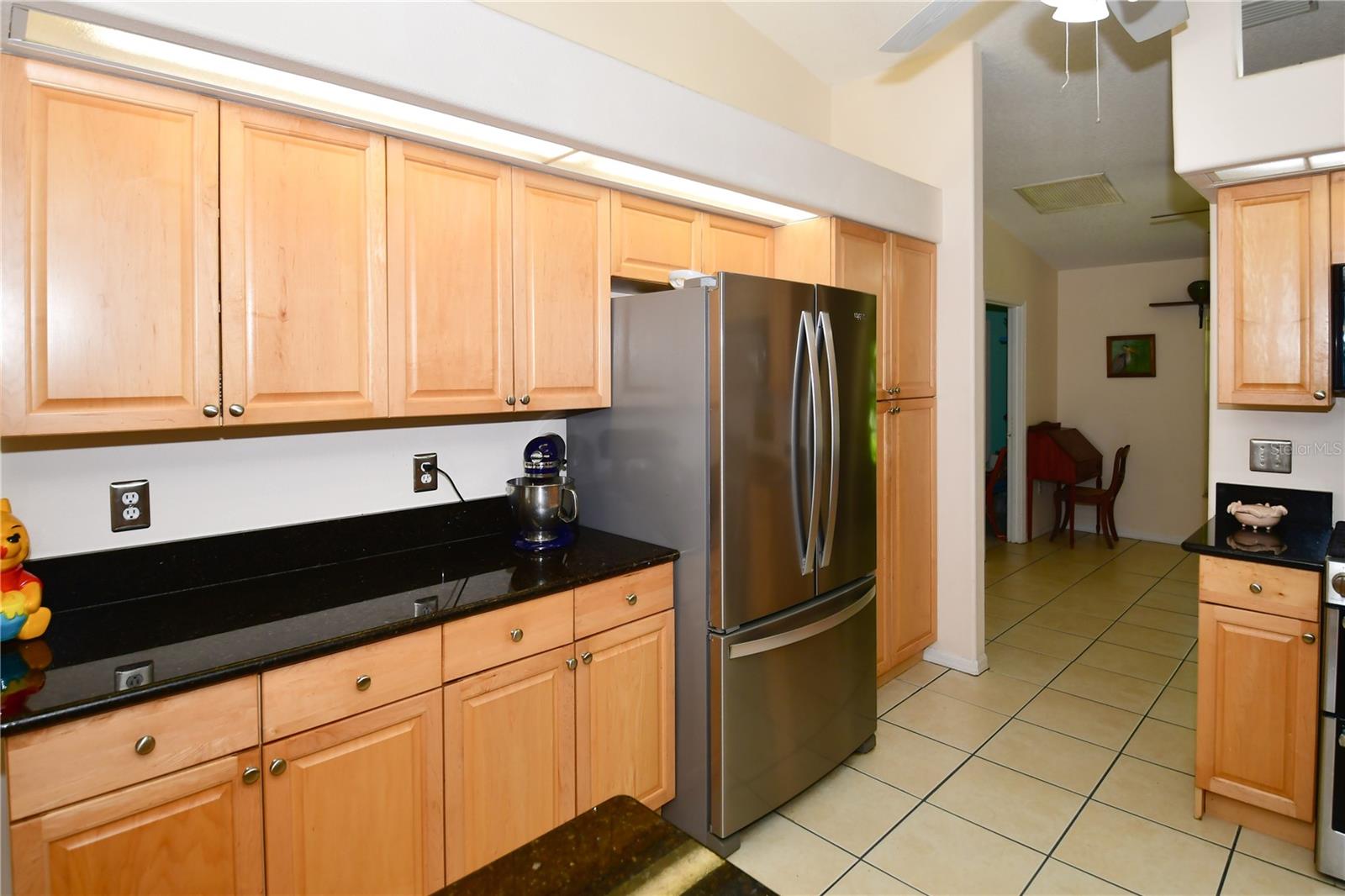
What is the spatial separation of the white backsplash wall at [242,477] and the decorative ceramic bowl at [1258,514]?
2.61 metres

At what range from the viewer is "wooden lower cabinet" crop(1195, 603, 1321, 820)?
2.15 metres

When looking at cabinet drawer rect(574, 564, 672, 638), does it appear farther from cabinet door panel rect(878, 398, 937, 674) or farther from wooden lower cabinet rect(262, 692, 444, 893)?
cabinet door panel rect(878, 398, 937, 674)

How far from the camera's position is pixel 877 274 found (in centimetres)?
321

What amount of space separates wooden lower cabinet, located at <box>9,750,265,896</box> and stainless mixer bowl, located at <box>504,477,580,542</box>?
1003 mm

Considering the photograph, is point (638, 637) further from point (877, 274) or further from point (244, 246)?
point (877, 274)

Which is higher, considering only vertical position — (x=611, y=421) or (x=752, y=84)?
(x=752, y=84)

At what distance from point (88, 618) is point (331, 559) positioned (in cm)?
59

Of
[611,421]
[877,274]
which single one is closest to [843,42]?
[877,274]

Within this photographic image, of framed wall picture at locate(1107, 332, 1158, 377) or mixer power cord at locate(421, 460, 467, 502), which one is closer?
mixer power cord at locate(421, 460, 467, 502)

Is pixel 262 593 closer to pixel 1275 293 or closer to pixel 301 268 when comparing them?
pixel 301 268

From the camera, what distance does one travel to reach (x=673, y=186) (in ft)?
8.06

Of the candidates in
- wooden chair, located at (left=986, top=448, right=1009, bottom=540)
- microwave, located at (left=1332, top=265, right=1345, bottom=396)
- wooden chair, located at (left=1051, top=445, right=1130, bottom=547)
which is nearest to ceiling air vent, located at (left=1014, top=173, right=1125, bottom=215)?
wooden chair, located at (left=986, top=448, right=1009, bottom=540)

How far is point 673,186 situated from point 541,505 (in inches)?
47.2

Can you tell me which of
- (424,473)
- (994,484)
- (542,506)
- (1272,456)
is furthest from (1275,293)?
(994,484)
